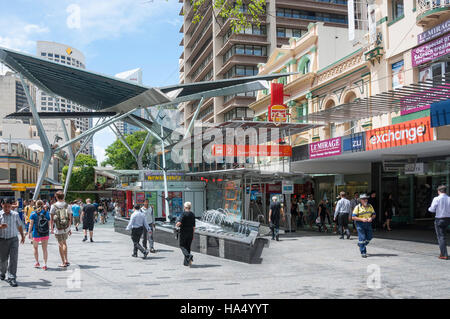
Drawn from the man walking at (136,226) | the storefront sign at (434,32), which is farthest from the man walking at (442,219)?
the storefront sign at (434,32)

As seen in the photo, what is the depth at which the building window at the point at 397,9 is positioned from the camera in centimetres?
2142

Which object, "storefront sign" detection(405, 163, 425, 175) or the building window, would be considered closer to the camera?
"storefront sign" detection(405, 163, 425, 175)

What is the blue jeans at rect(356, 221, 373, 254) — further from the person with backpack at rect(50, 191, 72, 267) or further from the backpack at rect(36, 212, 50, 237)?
the backpack at rect(36, 212, 50, 237)

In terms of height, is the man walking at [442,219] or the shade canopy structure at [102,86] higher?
the shade canopy structure at [102,86]

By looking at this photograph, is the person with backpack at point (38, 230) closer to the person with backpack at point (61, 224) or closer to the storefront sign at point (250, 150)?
the person with backpack at point (61, 224)

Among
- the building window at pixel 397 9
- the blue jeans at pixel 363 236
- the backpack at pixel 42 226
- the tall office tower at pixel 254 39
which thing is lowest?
the blue jeans at pixel 363 236

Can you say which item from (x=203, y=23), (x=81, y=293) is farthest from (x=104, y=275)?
(x=203, y=23)

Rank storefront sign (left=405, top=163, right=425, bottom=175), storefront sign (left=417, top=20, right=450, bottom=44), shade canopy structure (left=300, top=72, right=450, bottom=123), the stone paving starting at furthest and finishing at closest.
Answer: storefront sign (left=405, top=163, right=425, bottom=175) → storefront sign (left=417, top=20, right=450, bottom=44) → shade canopy structure (left=300, top=72, right=450, bottom=123) → the stone paving

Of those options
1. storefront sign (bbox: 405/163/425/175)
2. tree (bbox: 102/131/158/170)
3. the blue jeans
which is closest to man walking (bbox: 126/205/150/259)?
the blue jeans

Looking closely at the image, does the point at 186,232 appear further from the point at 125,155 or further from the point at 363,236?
the point at 125,155

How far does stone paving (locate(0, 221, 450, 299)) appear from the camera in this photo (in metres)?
7.83

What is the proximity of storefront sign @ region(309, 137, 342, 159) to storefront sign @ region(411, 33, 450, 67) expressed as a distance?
202 inches

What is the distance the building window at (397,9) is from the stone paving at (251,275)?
1220cm

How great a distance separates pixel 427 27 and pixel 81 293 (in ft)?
57.8
